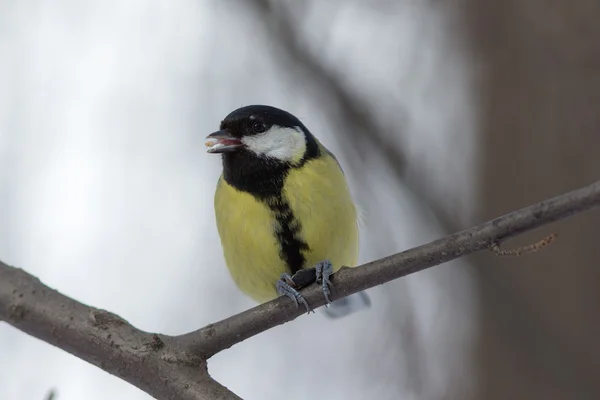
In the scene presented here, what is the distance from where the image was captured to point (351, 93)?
2.82m

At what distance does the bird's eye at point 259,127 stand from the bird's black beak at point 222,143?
7 centimetres

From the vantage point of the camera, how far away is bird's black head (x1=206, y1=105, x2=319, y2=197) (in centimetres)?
203

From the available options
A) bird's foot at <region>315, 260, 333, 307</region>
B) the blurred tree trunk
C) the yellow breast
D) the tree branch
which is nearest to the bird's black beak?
the yellow breast

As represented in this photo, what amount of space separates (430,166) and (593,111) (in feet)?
2.04

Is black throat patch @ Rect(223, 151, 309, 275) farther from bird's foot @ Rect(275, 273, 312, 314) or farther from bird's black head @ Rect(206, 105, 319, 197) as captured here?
bird's foot @ Rect(275, 273, 312, 314)

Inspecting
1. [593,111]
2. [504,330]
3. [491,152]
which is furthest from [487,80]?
[504,330]

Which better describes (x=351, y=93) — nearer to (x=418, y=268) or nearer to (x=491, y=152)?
(x=491, y=152)

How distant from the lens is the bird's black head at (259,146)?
2025 millimetres

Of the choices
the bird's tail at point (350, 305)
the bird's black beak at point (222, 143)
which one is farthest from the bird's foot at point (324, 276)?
the bird's tail at point (350, 305)

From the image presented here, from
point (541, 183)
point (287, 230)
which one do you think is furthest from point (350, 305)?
A: point (541, 183)

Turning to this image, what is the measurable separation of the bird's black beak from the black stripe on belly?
0.20m

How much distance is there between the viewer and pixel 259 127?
7.02 feet

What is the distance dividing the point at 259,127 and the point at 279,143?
0.08 meters

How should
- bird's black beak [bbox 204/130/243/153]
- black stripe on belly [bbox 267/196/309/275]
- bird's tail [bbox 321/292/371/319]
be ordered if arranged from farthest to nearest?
bird's tail [bbox 321/292/371/319] → bird's black beak [bbox 204/130/243/153] → black stripe on belly [bbox 267/196/309/275]
